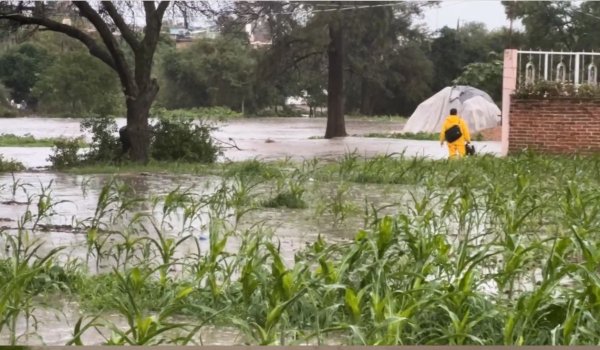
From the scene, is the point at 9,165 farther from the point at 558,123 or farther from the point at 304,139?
the point at 558,123

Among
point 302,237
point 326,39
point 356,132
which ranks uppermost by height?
point 326,39

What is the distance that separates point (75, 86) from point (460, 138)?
306 centimetres

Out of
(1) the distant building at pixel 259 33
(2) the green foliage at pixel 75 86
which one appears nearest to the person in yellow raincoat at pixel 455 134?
(1) the distant building at pixel 259 33

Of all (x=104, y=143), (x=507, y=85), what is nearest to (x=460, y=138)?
(x=507, y=85)

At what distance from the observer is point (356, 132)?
18.6 feet

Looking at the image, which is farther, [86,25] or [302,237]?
[86,25]

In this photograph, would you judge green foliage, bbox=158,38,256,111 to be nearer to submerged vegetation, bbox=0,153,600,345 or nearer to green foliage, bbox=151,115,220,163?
submerged vegetation, bbox=0,153,600,345

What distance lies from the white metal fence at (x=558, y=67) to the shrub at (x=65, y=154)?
16.8 ft

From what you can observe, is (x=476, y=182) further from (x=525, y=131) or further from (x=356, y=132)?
(x=525, y=131)

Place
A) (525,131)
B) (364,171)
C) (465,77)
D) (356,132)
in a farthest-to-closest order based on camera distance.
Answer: (525,131)
(364,171)
(356,132)
(465,77)

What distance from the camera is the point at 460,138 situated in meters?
5.98

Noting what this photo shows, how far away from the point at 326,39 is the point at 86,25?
18.5ft

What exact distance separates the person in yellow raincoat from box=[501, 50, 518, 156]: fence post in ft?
1.96

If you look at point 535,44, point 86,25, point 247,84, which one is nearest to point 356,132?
point 247,84
